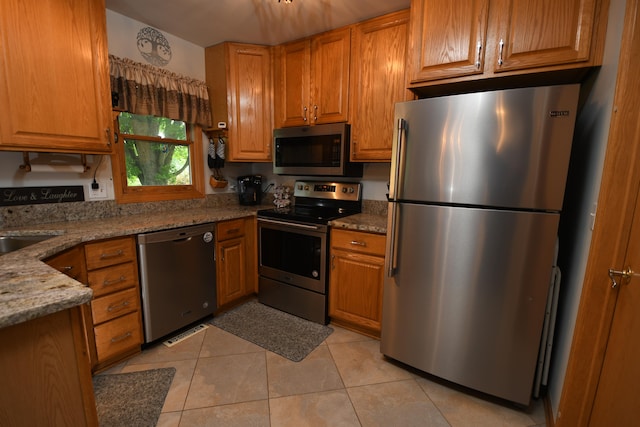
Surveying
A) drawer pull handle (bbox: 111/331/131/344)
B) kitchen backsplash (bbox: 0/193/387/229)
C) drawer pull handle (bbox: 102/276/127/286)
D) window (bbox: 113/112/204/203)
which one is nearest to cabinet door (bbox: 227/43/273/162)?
window (bbox: 113/112/204/203)

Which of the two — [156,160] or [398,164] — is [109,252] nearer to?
[156,160]

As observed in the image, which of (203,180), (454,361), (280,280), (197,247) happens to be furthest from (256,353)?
(203,180)

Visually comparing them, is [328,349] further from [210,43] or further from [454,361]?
[210,43]

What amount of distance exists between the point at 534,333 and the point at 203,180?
2824 millimetres

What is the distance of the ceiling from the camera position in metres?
1.96

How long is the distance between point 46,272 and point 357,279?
1.73m

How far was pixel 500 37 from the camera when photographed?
56.4 inches

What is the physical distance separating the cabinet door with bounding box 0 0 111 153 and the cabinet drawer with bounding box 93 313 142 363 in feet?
3.60

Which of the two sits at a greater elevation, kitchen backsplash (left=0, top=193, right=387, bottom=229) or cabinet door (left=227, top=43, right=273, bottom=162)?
cabinet door (left=227, top=43, right=273, bottom=162)

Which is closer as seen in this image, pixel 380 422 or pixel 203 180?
pixel 380 422

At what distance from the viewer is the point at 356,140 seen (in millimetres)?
2279

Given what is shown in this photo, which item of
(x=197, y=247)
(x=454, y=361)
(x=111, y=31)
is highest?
(x=111, y=31)

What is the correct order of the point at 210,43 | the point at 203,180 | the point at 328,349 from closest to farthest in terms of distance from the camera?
the point at 328,349
the point at 210,43
the point at 203,180

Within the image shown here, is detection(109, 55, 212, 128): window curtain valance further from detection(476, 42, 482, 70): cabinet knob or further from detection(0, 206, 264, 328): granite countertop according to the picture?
detection(476, 42, 482, 70): cabinet knob
